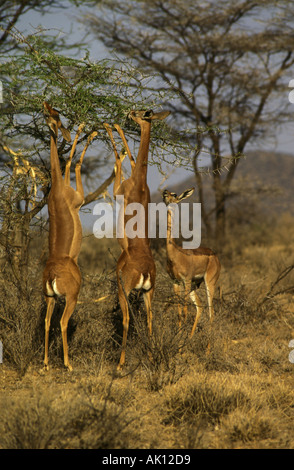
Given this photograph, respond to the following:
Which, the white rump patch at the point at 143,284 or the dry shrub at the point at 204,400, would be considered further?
the white rump patch at the point at 143,284

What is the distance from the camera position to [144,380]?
6059 mm

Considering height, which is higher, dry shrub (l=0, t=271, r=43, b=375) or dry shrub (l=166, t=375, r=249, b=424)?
dry shrub (l=0, t=271, r=43, b=375)

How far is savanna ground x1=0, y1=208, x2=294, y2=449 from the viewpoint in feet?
15.2

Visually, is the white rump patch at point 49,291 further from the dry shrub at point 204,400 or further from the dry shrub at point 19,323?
the dry shrub at point 204,400

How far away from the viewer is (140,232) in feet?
18.7

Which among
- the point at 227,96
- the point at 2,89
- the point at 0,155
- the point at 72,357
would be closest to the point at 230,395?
the point at 72,357

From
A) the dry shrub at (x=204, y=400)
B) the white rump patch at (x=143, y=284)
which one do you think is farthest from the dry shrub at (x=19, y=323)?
the dry shrub at (x=204, y=400)

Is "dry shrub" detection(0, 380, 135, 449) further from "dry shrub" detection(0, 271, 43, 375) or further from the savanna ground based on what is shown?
"dry shrub" detection(0, 271, 43, 375)

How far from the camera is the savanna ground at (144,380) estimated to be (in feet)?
15.2

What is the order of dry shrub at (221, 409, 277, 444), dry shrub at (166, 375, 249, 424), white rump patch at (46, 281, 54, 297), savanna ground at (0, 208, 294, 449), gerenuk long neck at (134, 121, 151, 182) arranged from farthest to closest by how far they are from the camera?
gerenuk long neck at (134, 121, 151, 182), white rump patch at (46, 281, 54, 297), dry shrub at (166, 375, 249, 424), dry shrub at (221, 409, 277, 444), savanna ground at (0, 208, 294, 449)

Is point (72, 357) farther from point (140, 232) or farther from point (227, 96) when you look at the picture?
point (227, 96)

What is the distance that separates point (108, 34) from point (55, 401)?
51.6 feet

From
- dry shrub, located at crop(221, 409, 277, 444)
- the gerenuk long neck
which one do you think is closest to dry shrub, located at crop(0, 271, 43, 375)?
the gerenuk long neck

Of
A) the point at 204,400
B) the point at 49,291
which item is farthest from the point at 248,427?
the point at 49,291
